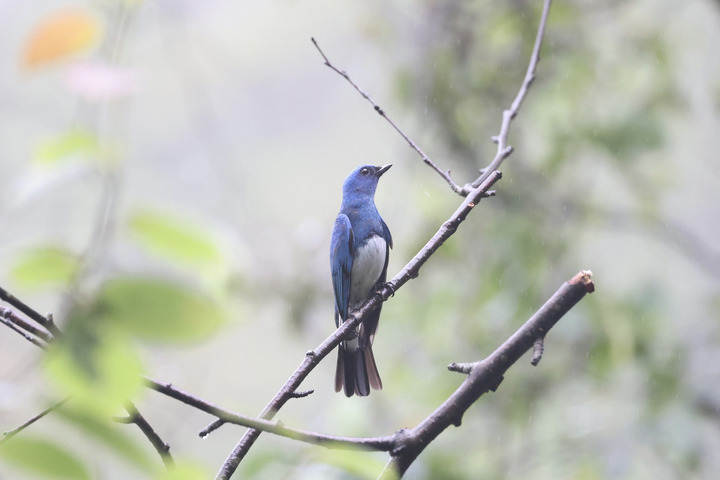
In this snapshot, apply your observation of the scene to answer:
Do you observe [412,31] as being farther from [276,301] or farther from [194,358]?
[194,358]

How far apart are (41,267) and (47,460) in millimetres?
132

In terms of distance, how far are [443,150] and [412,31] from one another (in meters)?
0.66

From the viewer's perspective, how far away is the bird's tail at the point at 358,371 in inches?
76.5

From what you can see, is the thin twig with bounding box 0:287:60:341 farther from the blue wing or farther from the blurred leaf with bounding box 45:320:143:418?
the blue wing

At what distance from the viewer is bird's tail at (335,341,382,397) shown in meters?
1.94

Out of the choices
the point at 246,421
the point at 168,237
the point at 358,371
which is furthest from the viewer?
the point at 358,371

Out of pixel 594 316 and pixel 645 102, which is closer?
pixel 594 316

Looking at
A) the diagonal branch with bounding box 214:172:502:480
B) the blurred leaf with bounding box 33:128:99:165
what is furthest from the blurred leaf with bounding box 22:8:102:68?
the diagonal branch with bounding box 214:172:502:480

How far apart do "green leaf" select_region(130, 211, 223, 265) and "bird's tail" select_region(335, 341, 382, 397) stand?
134 cm

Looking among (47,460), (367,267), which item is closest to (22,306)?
(47,460)

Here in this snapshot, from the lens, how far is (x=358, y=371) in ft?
6.52

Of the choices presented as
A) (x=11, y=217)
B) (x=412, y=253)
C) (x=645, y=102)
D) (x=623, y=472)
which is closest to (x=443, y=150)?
(x=412, y=253)

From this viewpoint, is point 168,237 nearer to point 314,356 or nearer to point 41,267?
point 41,267

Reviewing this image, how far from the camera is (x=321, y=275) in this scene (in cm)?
353
